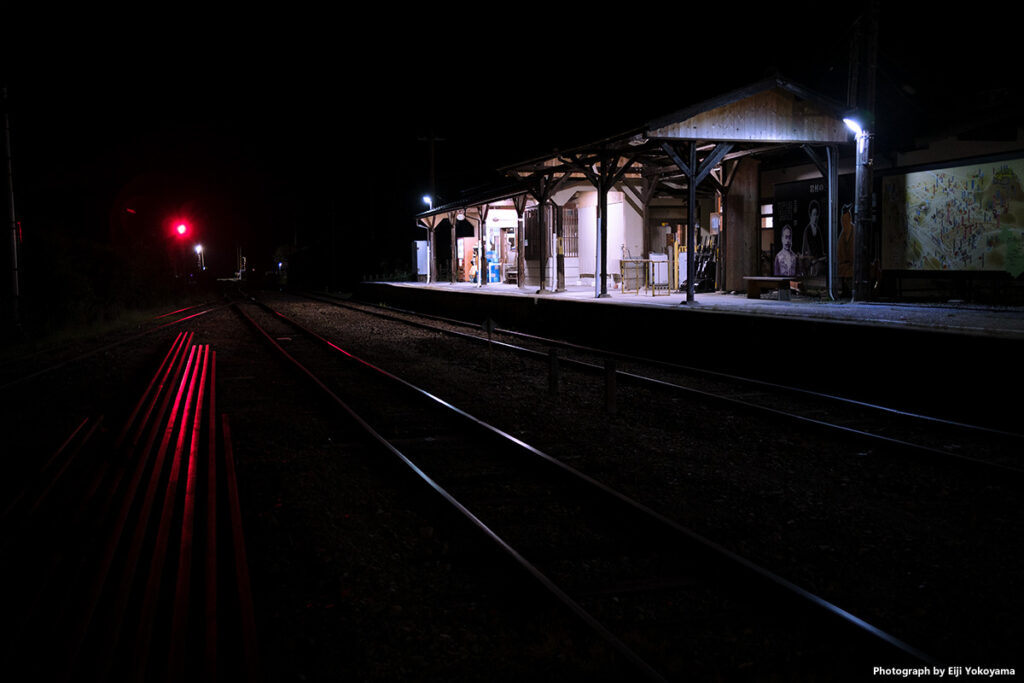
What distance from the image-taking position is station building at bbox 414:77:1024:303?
1329cm

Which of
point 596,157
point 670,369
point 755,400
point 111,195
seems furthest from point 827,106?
point 111,195

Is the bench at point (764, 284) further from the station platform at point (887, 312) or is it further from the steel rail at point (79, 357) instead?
the steel rail at point (79, 357)

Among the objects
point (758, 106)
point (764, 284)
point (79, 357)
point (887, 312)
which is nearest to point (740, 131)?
point (758, 106)

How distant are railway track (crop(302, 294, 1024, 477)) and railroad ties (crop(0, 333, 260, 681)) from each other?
4513 millimetres

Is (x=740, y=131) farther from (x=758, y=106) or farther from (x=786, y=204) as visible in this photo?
(x=786, y=204)

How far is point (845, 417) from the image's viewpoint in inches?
321

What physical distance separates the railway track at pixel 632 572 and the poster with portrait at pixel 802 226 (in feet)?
40.0

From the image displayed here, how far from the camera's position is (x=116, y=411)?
922 centimetres

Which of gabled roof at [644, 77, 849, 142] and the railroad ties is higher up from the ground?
gabled roof at [644, 77, 849, 142]

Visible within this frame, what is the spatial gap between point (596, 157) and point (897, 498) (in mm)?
12376

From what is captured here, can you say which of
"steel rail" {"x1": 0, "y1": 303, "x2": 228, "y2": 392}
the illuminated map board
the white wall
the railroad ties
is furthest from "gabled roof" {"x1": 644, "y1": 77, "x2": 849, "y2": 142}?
"steel rail" {"x1": 0, "y1": 303, "x2": 228, "y2": 392}

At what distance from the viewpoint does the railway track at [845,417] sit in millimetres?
6395

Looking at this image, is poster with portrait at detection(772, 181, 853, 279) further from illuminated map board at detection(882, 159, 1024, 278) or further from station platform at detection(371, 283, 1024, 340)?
illuminated map board at detection(882, 159, 1024, 278)

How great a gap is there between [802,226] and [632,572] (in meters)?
14.8
